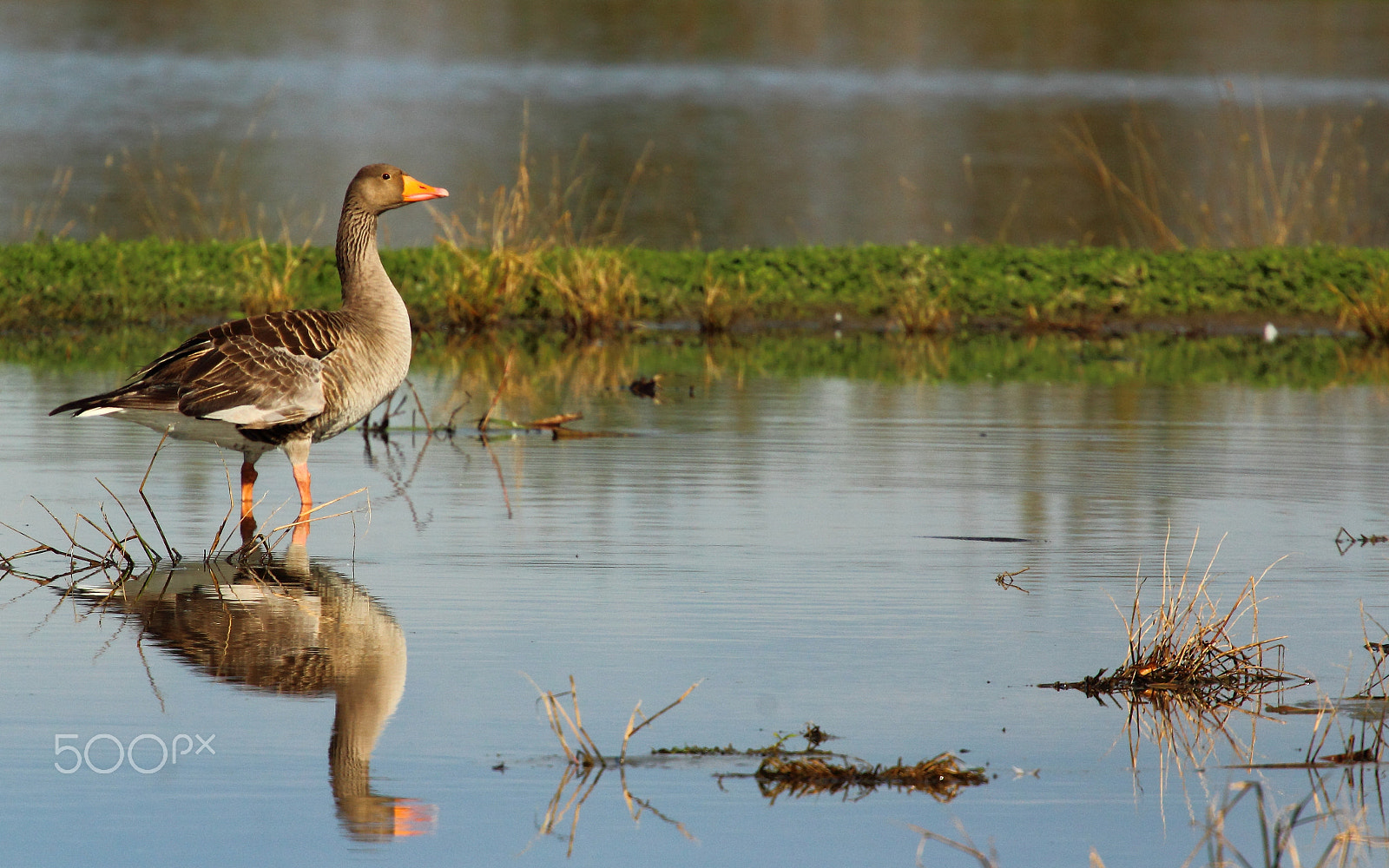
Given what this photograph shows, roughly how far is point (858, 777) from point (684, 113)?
51.9 m

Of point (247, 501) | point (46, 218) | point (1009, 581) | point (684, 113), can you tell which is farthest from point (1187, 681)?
point (684, 113)

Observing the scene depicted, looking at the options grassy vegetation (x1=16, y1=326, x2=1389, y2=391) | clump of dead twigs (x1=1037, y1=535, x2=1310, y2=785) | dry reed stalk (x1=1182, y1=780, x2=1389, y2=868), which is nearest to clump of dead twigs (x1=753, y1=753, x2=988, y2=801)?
dry reed stalk (x1=1182, y1=780, x2=1389, y2=868)

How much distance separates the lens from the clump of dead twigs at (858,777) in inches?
238

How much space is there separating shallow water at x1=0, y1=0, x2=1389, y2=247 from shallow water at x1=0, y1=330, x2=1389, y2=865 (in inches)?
457

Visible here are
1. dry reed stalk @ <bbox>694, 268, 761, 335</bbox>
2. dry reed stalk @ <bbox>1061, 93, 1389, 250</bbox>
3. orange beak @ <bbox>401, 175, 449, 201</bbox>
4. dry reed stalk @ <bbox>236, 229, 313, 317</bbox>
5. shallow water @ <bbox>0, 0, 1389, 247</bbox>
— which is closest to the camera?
orange beak @ <bbox>401, 175, 449, 201</bbox>

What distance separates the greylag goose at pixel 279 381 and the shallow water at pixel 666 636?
1.64 feet

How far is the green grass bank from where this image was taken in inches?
864

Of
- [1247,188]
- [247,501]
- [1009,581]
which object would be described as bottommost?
[1009,581]

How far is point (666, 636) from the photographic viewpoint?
790cm

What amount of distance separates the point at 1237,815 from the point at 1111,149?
43.3 m

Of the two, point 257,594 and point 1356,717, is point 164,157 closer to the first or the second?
point 257,594

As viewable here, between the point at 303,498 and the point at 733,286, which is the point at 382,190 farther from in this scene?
the point at 733,286

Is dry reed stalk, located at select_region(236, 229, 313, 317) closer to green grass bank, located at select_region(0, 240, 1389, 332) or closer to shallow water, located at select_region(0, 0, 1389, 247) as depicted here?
green grass bank, located at select_region(0, 240, 1389, 332)

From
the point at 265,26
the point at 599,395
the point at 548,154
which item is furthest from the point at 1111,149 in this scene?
the point at 265,26
